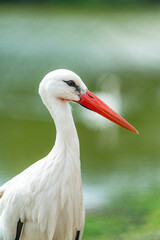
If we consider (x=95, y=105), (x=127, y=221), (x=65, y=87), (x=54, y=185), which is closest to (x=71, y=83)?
(x=65, y=87)

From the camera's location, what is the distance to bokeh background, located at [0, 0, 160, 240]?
10.9 ft

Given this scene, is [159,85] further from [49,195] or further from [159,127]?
[49,195]

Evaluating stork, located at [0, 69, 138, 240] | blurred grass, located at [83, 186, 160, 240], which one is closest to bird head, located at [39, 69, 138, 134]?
stork, located at [0, 69, 138, 240]

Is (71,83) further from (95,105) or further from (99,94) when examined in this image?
(99,94)

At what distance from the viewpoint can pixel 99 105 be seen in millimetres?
1888

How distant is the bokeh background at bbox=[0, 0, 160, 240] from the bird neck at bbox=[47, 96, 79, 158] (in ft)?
3.54

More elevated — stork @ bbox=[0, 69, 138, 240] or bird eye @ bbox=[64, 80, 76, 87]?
bird eye @ bbox=[64, 80, 76, 87]

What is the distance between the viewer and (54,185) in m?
1.83

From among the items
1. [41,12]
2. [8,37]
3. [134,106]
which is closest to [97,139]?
[134,106]

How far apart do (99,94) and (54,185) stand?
129 inches

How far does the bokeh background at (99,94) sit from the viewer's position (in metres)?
3.33

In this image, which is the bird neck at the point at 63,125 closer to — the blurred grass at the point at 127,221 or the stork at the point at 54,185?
the stork at the point at 54,185

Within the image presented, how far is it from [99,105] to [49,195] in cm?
38

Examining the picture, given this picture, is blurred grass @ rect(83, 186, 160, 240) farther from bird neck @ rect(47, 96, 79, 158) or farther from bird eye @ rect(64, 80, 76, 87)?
bird eye @ rect(64, 80, 76, 87)
